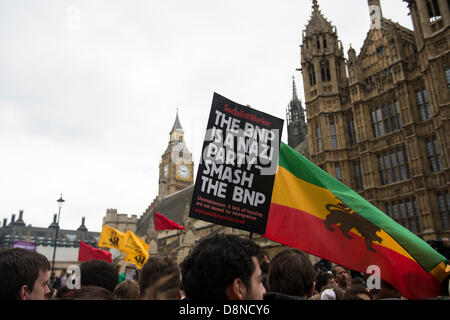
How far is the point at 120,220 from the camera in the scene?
242 ft

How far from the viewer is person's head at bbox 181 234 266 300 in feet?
6.91

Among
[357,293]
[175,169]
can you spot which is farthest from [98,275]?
[175,169]

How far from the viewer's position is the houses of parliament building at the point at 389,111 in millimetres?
18781

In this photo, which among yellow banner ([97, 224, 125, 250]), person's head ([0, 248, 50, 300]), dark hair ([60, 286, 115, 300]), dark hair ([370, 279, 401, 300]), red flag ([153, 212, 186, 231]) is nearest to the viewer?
person's head ([0, 248, 50, 300])

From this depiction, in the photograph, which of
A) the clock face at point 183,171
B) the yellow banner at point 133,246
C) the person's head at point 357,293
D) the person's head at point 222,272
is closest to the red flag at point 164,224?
the yellow banner at point 133,246

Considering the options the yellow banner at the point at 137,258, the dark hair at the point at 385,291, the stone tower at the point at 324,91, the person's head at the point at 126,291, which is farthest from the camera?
the stone tower at the point at 324,91

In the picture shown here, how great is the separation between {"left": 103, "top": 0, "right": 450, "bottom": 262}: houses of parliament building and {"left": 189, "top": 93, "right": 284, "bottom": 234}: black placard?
1661 cm

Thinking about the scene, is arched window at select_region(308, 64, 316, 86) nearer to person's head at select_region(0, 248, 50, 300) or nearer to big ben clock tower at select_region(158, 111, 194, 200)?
person's head at select_region(0, 248, 50, 300)

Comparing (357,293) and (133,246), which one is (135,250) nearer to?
(133,246)

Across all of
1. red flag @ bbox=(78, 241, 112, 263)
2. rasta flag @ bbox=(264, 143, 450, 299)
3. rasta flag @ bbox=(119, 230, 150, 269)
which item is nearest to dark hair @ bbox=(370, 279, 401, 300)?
rasta flag @ bbox=(264, 143, 450, 299)

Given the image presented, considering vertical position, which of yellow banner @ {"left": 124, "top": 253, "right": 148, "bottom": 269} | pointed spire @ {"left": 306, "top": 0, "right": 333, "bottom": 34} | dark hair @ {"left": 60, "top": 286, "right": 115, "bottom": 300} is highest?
pointed spire @ {"left": 306, "top": 0, "right": 333, "bottom": 34}

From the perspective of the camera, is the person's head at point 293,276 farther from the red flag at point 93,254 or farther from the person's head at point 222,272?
the red flag at point 93,254

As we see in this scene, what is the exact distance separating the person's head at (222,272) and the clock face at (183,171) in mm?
73709
